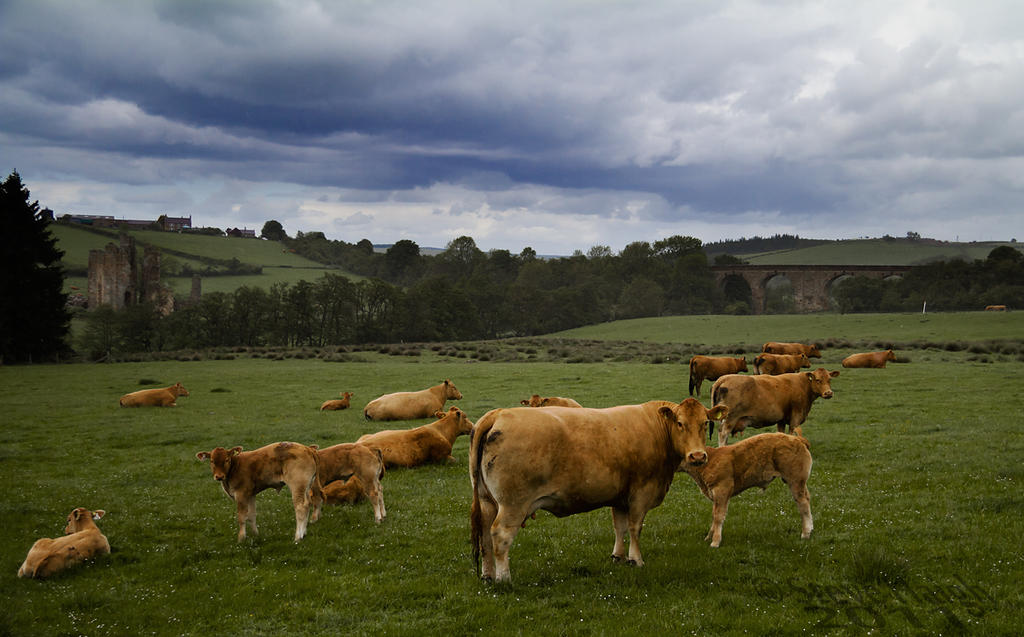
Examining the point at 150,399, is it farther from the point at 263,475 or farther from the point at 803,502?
the point at 803,502

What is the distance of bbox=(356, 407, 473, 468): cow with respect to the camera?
1454 cm

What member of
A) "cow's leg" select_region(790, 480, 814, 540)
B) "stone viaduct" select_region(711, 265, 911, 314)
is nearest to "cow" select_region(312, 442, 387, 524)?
"cow's leg" select_region(790, 480, 814, 540)

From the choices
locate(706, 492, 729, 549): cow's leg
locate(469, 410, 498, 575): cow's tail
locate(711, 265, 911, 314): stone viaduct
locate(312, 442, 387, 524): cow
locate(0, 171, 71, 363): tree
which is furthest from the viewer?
locate(711, 265, 911, 314): stone viaduct

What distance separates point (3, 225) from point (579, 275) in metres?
102

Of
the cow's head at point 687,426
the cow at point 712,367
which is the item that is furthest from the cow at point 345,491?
the cow at point 712,367

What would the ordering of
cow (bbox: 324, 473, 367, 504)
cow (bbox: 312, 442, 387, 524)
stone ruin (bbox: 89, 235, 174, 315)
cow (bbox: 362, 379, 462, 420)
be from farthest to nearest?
stone ruin (bbox: 89, 235, 174, 315) → cow (bbox: 362, 379, 462, 420) → cow (bbox: 324, 473, 367, 504) → cow (bbox: 312, 442, 387, 524)

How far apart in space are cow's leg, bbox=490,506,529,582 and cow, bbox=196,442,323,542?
384cm

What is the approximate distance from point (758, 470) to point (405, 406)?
1505 centimetres

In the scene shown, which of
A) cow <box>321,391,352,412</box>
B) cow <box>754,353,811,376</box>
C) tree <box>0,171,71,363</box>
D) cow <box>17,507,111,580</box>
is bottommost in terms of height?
cow <box>321,391,352,412</box>

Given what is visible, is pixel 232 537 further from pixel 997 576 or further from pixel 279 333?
pixel 279 333

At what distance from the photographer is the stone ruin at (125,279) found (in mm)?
88375

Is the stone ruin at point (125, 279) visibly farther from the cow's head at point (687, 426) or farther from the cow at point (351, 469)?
the cow's head at point (687, 426)

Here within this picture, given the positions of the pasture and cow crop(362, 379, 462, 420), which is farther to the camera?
cow crop(362, 379, 462, 420)

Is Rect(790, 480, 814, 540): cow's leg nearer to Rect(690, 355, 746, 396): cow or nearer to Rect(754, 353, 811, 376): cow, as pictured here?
Rect(754, 353, 811, 376): cow
